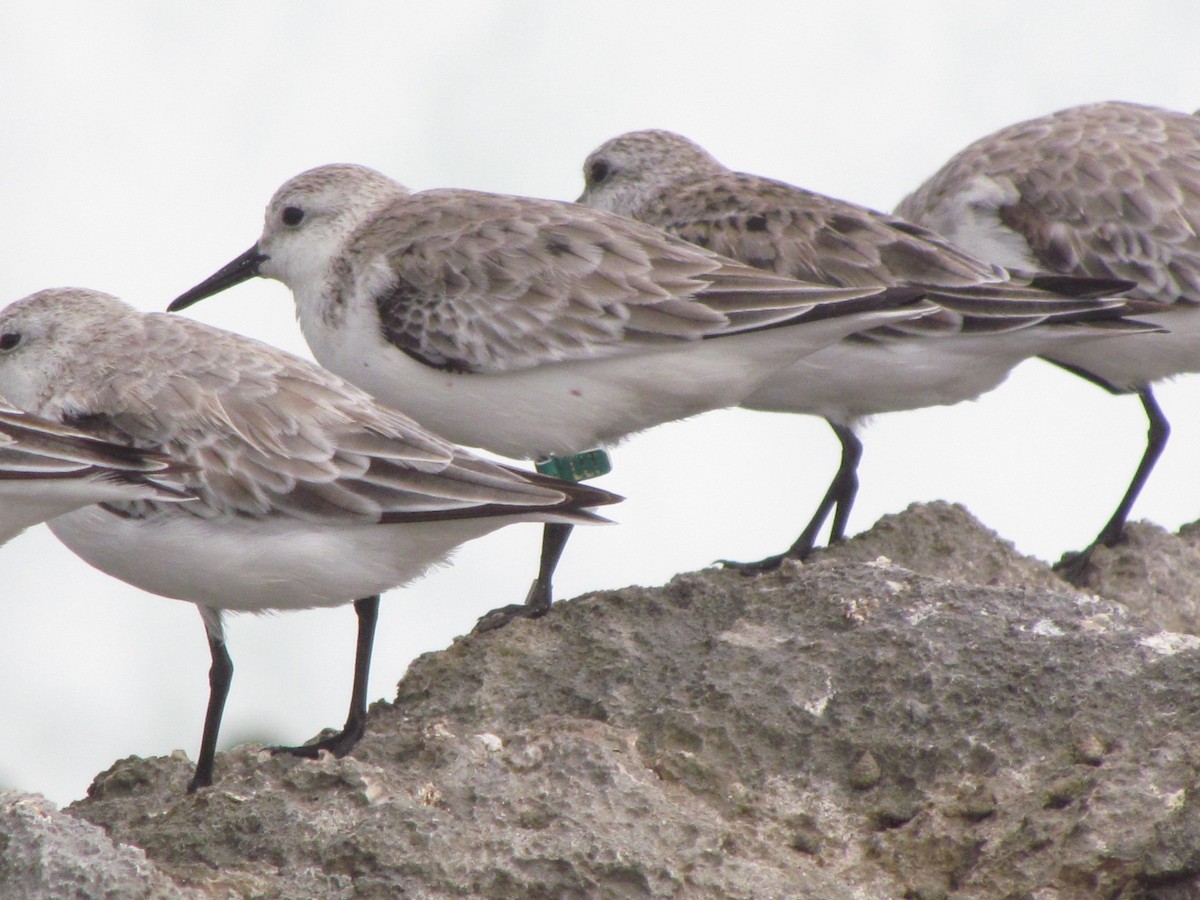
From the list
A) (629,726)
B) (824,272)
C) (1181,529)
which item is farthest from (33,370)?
(1181,529)

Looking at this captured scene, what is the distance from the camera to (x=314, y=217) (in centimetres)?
809

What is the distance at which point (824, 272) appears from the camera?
301 inches

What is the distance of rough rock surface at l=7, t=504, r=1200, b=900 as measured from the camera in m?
4.59

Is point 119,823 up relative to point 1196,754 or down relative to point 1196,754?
down

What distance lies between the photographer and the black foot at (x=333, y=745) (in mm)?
6164

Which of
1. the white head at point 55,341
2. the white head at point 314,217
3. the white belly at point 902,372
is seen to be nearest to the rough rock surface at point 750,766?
the white head at point 55,341

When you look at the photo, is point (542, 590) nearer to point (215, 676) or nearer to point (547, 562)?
point (547, 562)

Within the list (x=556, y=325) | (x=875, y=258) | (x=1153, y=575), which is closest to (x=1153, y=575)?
(x=1153, y=575)

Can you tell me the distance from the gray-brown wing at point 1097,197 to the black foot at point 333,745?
4.46 m

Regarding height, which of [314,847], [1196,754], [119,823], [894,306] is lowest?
[119,823]

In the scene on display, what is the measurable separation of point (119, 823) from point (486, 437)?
2.52 metres

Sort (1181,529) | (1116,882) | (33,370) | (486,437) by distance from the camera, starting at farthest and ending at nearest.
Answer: (1181,529) → (486,437) → (33,370) → (1116,882)

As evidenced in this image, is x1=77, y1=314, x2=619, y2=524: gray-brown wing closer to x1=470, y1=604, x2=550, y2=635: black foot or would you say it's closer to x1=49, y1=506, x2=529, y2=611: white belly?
x1=49, y1=506, x2=529, y2=611: white belly

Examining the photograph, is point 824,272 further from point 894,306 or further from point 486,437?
point 486,437
